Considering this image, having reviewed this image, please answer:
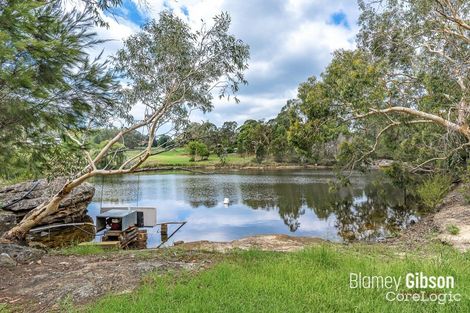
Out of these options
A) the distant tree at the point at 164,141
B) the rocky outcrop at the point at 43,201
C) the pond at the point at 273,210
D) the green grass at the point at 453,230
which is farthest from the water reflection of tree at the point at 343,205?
the rocky outcrop at the point at 43,201

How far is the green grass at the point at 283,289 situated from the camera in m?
3.18

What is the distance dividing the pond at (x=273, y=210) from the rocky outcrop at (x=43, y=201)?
1.24m

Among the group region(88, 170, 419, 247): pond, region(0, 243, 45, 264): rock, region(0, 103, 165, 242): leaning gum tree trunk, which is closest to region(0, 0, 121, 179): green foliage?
region(0, 243, 45, 264): rock

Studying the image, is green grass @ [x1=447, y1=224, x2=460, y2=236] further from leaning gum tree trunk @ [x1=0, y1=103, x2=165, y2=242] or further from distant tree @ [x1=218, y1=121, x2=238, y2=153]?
leaning gum tree trunk @ [x1=0, y1=103, x2=165, y2=242]

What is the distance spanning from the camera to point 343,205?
17797 mm

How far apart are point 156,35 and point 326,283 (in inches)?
286

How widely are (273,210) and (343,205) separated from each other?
→ 394cm

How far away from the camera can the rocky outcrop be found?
484 inches

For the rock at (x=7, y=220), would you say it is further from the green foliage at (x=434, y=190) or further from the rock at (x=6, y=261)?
the green foliage at (x=434, y=190)

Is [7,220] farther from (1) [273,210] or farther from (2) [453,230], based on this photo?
(2) [453,230]

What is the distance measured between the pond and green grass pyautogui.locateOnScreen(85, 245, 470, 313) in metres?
7.31

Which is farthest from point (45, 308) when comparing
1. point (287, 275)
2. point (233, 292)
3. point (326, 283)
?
point (326, 283)

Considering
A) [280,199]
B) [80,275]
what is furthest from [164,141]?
[280,199]

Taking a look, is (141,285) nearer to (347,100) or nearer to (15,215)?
(347,100)
